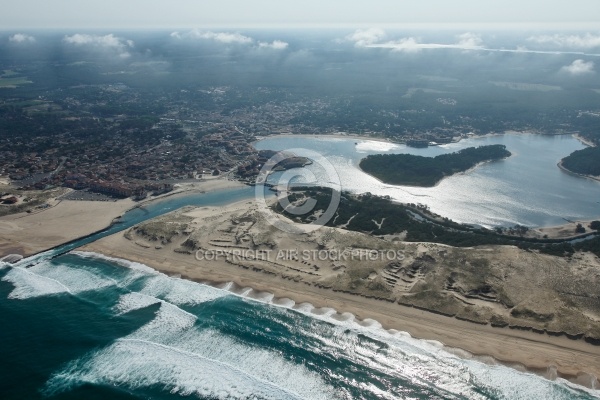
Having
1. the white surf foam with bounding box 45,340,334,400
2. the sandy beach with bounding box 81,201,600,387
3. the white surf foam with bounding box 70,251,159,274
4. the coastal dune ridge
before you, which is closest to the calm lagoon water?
the sandy beach with bounding box 81,201,600,387

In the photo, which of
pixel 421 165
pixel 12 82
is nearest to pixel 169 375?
pixel 421 165

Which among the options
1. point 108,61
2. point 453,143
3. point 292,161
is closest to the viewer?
point 292,161

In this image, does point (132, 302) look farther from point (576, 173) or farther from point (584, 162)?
point (584, 162)

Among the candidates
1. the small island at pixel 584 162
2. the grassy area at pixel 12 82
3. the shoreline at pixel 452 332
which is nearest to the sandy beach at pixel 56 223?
the shoreline at pixel 452 332

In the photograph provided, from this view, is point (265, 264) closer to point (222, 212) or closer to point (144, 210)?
point (222, 212)

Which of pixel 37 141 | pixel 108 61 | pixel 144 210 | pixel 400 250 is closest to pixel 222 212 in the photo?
pixel 144 210
